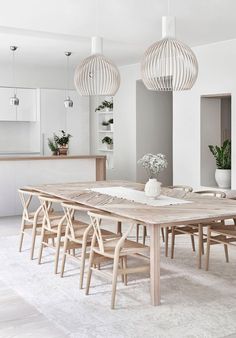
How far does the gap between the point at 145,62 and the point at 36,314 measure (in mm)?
2395

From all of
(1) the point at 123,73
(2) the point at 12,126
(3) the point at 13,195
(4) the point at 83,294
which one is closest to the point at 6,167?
(3) the point at 13,195

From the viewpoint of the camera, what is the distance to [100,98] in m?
11.4

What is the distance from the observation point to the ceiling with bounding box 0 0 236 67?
554 cm

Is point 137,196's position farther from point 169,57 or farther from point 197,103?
point 197,103

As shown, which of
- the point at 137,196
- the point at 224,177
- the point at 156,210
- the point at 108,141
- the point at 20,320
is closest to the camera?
the point at 20,320

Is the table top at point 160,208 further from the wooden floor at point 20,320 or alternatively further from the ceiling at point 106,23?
the ceiling at point 106,23

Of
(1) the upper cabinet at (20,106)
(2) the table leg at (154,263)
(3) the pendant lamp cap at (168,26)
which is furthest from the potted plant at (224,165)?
(2) the table leg at (154,263)

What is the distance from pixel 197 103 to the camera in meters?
8.38

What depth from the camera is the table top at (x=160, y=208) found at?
3938 mm

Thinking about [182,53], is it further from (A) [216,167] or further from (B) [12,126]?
(B) [12,126]

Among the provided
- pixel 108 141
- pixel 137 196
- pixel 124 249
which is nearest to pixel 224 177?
pixel 137 196

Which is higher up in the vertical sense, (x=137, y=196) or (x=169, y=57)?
(x=169, y=57)

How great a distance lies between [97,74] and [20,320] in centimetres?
269

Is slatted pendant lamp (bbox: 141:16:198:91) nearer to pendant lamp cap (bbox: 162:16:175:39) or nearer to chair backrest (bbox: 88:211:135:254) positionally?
pendant lamp cap (bbox: 162:16:175:39)
